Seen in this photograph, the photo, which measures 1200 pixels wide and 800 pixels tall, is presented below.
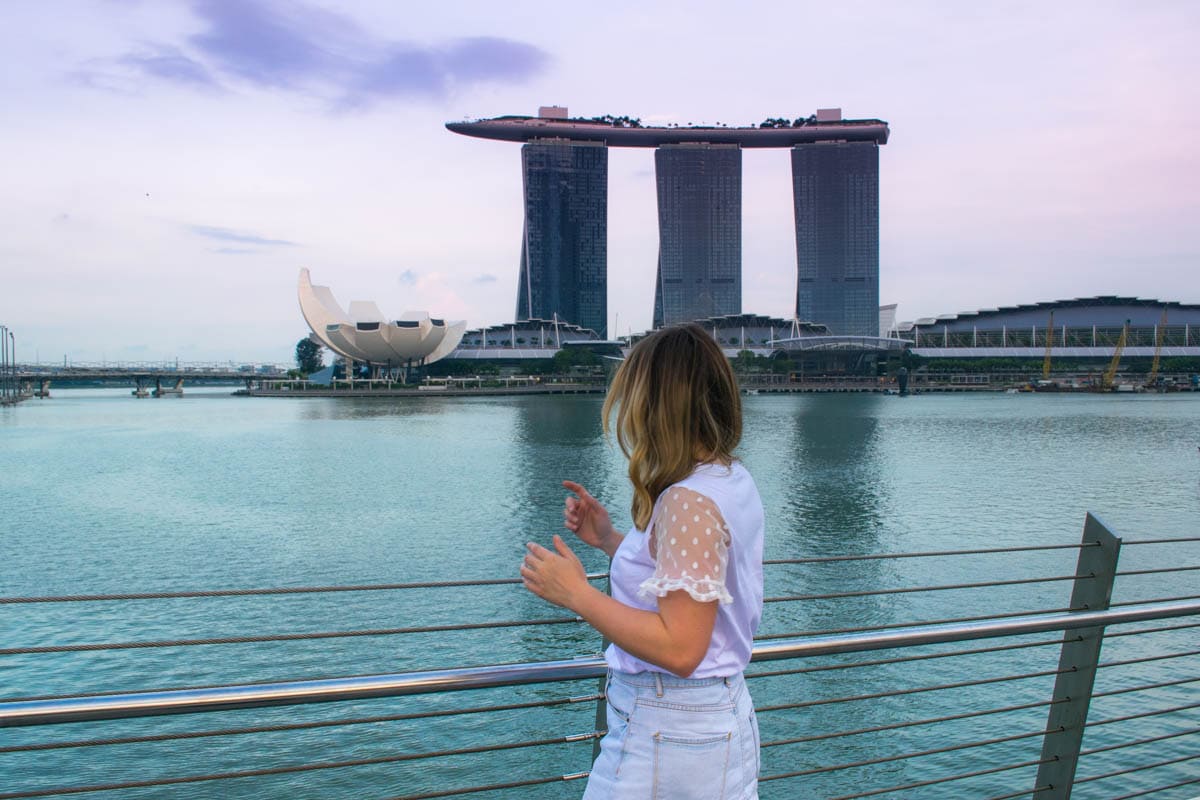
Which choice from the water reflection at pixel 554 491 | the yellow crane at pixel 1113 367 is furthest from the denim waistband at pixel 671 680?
the yellow crane at pixel 1113 367

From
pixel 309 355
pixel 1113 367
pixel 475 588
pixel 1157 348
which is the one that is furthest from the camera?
pixel 309 355

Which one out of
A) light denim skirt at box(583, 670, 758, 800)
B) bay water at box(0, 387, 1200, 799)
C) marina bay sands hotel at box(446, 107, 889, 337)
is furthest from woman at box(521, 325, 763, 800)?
marina bay sands hotel at box(446, 107, 889, 337)

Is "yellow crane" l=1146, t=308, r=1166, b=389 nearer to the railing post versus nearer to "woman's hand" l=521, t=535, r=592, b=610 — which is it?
the railing post

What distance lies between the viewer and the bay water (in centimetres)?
688

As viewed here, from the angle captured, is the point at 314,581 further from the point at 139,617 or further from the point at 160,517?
the point at 160,517

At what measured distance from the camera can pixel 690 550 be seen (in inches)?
47.9

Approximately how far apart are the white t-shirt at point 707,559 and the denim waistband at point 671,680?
10mm

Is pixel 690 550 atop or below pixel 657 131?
below

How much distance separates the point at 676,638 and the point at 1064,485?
73.0 feet

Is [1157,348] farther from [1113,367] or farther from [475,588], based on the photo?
[475,588]

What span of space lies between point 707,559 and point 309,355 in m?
106

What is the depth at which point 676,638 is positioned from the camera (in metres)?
1.23

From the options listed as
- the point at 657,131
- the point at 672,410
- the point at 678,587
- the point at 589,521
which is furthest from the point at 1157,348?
the point at 678,587

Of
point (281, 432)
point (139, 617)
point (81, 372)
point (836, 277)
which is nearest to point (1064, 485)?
point (139, 617)
